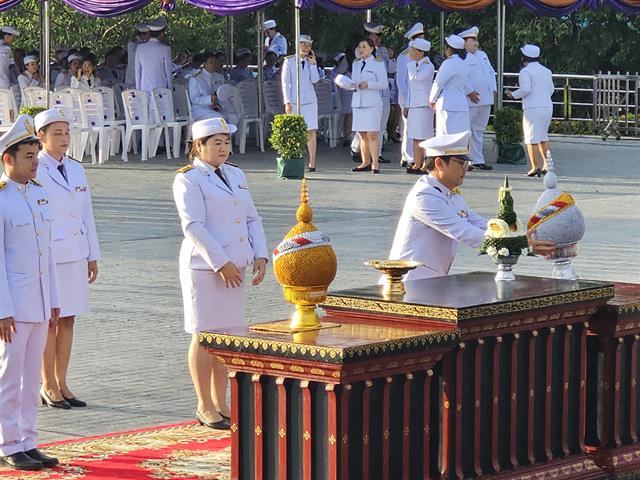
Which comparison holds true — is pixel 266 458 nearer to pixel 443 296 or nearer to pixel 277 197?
pixel 443 296

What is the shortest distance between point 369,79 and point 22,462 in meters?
13.8

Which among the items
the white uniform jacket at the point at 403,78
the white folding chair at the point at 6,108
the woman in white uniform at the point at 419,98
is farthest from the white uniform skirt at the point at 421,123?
the white folding chair at the point at 6,108

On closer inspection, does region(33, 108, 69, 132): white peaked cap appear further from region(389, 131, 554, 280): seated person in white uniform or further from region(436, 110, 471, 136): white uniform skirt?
region(436, 110, 471, 136): white uniform skirt

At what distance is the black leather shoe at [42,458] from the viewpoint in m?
7.50

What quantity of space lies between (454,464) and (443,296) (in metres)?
0.74

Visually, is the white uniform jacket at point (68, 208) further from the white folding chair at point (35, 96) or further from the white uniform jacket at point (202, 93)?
the white uniform jacket at point (202, 93)

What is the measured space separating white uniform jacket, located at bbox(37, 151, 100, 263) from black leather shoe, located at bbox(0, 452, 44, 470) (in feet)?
4.99

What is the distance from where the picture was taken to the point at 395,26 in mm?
34188

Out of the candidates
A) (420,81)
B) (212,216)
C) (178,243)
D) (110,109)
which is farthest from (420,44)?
(212,216)

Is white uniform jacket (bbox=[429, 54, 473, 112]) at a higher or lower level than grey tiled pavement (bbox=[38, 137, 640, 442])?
higher

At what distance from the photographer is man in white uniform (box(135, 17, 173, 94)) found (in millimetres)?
22969

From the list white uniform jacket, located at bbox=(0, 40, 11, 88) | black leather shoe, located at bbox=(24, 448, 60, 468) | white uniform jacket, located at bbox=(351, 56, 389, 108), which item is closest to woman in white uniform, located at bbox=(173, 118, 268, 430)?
black leather shoe, located at bbox=(24, 448, 60, 468)

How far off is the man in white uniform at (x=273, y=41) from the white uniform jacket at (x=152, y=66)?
14.3ft

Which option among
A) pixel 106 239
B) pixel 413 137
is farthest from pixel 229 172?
pixel 413 137
